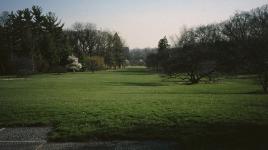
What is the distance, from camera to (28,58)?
78.7 m

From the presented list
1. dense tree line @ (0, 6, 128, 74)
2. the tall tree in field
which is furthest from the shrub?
the tall tree in field

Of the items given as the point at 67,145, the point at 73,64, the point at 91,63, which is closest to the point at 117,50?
the point at 91,63

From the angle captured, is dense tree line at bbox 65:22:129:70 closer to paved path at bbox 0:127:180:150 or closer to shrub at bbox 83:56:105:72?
shrub at bbox 83:56:105:72

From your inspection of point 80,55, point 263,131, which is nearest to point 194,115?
point 263,131

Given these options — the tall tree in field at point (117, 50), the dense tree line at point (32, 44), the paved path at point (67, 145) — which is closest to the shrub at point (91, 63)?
the dense tree line at point (32, 44)

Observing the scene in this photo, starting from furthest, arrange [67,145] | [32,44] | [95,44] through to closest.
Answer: [95,44]
[32,44]
[67,145]

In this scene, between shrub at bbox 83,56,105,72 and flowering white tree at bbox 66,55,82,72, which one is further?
shrub at bbox 83,56,105,72

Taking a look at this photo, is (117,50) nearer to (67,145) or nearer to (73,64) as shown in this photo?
(73,64)

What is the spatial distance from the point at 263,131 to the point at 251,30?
10.7 feet

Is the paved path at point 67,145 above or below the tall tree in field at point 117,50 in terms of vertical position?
below

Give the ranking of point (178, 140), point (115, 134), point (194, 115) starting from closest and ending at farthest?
point (178, 140) < point (115, 134) < point (194, 115)

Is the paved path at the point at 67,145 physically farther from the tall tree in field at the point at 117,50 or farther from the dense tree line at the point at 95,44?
the tall tree in field at the point at 117,50

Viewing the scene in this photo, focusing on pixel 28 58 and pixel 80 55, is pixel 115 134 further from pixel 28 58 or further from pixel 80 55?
pixel 80 55

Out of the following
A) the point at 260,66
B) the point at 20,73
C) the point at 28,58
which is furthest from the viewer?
the point at 28,58
